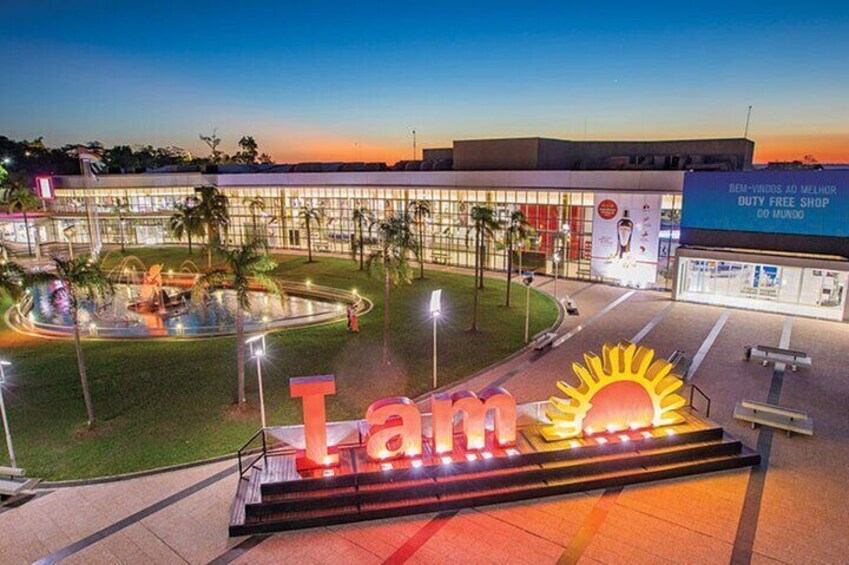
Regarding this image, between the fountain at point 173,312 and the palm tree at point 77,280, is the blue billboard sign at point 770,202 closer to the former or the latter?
the fountain at point 173,312

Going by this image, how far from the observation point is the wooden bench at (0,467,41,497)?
15177 mm

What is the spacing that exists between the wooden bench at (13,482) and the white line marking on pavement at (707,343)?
980 inches

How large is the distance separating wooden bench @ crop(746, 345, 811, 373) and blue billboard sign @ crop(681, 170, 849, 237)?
13.4 metres

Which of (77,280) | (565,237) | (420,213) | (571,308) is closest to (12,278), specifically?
(77,280)

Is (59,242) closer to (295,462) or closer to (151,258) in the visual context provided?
(151,258)

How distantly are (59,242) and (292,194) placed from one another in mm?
41598

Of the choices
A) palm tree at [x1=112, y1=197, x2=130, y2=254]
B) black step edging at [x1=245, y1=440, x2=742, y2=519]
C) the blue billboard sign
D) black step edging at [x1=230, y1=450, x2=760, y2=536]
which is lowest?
black step edging at [x1=230, y1=450, x2=760, y2=536]

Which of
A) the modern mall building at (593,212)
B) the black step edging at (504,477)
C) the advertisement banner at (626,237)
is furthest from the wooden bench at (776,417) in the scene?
the advertisement banner at (626,237)

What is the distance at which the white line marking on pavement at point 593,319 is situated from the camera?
29.2 meters

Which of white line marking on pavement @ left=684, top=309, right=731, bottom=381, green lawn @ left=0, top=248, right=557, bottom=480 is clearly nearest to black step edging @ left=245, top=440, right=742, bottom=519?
green lawn @ left=0, top=248, right=557, bottom=480

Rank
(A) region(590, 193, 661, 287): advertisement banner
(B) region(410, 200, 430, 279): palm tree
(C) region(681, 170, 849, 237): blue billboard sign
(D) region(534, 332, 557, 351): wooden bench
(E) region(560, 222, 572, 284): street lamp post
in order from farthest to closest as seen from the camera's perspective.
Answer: (B) region(410, 200, 430, 279): palm tree < (E) region(560, 222, 572, 284): street lamp post < (A) region(590, 193, 661, 287): advertisement banner < (C) region(681, 170, 849, 237): blue billboard sign < (D) region(534, 332, 557, 351): wooden bench

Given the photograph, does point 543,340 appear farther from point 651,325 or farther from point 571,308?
point 651,325

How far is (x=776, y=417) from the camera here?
1852 cm

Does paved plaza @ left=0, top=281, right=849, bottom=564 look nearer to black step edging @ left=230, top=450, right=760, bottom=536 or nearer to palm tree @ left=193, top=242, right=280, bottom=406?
black step edging @ left=230, top=450, right=760, bottom=536
